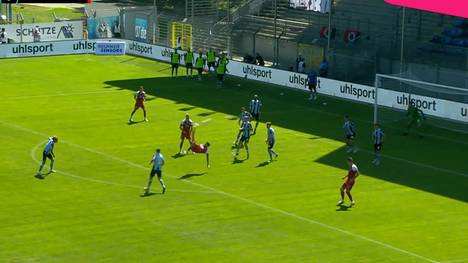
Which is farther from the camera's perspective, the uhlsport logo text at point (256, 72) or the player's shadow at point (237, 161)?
the uhlsport logo text at point (256, 72)

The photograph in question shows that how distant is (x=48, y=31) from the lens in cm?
8850

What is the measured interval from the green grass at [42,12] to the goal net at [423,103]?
42.8 meters

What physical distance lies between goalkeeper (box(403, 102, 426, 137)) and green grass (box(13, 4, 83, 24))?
4723 cm

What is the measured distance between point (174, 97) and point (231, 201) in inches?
941

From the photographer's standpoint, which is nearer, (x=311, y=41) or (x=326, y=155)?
(x=326, y=155)

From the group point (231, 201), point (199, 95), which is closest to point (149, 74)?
point (199, 95)

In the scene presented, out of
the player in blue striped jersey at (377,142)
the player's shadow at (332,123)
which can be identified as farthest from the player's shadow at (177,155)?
the player in blue striped jersey at (377,142)

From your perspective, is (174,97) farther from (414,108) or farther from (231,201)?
(231,201)

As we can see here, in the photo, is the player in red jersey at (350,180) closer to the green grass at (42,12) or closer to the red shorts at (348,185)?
the red shorts at (348,185)

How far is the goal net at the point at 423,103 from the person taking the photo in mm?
59719

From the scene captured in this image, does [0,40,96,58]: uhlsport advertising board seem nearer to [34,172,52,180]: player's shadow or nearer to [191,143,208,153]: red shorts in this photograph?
[34,172,52,180]: player's shadow

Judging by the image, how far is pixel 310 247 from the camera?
129 feet

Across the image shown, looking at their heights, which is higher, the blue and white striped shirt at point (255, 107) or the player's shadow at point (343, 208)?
the blue and white striped shirt at point (255, 107)

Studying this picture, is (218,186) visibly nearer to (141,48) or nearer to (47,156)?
(47,156)
